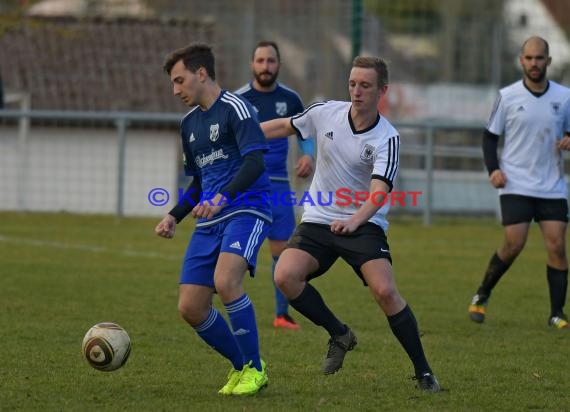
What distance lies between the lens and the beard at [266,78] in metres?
9.33

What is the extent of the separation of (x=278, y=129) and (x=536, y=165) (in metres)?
3.13

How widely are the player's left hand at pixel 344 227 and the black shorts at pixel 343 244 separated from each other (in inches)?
7.8

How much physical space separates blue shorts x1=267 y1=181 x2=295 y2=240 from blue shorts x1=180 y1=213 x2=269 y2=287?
9.37 feet

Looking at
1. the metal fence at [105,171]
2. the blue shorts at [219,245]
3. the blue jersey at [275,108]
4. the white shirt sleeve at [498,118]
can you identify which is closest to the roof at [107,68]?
the metal fence at [105,171]

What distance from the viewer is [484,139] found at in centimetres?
950

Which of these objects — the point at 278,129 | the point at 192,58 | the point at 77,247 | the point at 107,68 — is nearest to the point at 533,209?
the point at 278,129

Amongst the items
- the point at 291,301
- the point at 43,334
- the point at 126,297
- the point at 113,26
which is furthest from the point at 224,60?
the point at 291,301

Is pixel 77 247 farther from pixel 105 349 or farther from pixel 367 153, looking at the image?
pixel 367 153

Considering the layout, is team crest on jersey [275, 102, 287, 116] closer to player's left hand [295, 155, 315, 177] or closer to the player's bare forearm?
player's left hand [295, 155, 315, 177]

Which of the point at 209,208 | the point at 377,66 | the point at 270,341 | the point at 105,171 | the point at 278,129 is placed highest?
the point at 377,66

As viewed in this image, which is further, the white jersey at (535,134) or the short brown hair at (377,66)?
the white jersey at (535,134)

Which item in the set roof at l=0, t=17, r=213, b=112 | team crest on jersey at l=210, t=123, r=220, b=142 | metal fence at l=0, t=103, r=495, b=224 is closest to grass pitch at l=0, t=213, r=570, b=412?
team crest on jersey at l=210, t=123, r=220, b=142

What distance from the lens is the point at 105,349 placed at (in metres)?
6.35

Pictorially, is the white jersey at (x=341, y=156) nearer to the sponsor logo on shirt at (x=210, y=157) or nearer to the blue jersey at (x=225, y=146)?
the blue jersey at (x=225, y=146)
